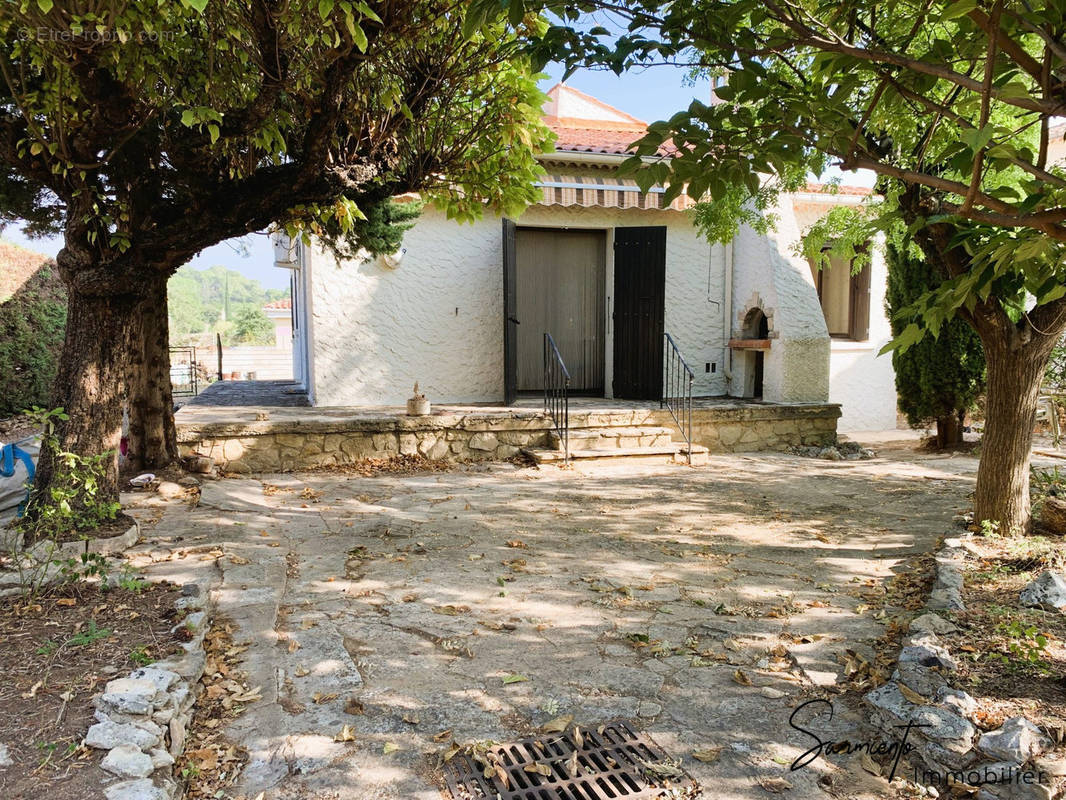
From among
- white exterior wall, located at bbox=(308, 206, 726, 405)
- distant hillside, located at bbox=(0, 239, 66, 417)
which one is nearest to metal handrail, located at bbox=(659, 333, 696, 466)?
white exterior wall, located at bbox=(308, 206, 726, 405)

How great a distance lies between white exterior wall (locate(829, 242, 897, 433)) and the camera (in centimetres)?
1148

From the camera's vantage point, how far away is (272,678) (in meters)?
2.90

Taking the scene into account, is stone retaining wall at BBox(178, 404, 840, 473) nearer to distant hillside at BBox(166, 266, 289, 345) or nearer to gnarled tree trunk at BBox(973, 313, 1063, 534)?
distant hillside at BBox(166, 266, 289, 345)

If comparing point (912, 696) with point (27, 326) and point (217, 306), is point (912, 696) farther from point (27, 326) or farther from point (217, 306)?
point (217, 306)

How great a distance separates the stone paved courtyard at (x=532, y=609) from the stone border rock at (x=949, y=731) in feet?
0.67

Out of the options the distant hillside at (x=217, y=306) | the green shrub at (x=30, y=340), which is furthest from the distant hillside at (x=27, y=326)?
the distant hillside at (x=217, y=306)

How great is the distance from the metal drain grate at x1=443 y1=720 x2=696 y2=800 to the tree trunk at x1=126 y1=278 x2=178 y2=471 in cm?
523

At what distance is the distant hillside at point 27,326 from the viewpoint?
1129 cm

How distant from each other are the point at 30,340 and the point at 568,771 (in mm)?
12827

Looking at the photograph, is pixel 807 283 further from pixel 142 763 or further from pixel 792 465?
pixel 142 763

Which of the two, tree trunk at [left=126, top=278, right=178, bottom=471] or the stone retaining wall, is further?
the stone retaining wall

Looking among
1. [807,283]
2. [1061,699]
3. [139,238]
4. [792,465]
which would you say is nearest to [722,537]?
[1061,699]

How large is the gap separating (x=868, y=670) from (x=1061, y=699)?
0.70m

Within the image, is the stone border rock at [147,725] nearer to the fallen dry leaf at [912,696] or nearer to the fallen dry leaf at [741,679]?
the fallen dry leaf at [741,679]
